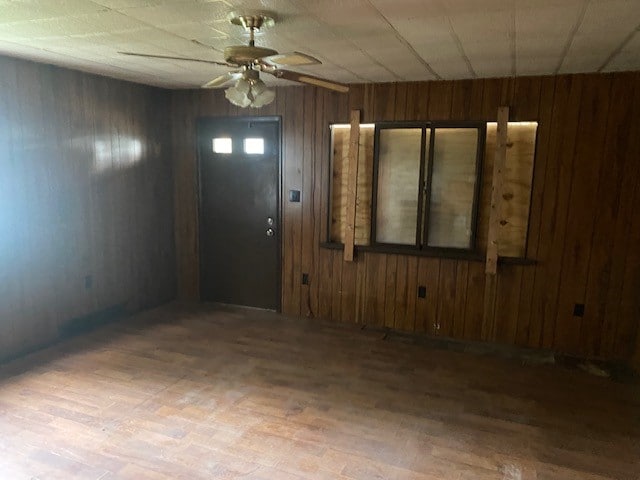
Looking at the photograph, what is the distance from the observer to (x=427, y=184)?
13.8ft

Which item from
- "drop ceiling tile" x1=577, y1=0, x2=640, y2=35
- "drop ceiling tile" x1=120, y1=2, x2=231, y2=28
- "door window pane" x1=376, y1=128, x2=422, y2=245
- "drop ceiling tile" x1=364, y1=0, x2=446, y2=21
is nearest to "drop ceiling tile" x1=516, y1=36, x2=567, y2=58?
"drop ceiling tile" x1=577, y1=0, x2=640, y2=35

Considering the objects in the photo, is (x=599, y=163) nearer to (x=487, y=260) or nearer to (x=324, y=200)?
(x=487, y=260)

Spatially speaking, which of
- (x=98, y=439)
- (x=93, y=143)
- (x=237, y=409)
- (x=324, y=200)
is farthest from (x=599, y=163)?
(x=93, y=143)

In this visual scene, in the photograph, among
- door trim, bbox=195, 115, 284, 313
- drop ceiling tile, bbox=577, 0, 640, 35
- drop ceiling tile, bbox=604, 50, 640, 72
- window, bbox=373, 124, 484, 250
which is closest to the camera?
drop ceiling tile, bbox=577, 0, 640, 35

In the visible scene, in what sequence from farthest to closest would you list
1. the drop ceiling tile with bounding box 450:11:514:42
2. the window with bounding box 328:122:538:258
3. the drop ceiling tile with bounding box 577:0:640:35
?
the window with bounding box 328:122:538:258 < the drop ceiling tile with bounding box 450:11:514:42 < the drop ceiling tile with bounding box 577:0:640:35

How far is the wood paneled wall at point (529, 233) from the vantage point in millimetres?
3723

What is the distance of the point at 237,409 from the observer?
117 inches

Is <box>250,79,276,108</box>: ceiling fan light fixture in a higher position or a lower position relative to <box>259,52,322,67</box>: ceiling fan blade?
lower

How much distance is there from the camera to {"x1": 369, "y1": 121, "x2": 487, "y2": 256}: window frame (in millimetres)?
4047

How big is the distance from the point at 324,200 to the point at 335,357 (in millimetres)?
1582

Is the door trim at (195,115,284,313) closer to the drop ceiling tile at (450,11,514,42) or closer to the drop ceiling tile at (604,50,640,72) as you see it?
the drop ceiling tile at (450,11,514,42)

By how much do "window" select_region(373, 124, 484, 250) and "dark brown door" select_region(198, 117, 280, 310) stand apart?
114cm

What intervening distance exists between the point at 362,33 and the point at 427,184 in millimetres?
1877

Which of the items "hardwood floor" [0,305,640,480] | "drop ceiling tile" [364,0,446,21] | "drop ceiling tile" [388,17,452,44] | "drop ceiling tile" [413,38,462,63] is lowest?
"hardwood floor" [0,305,640,480]
